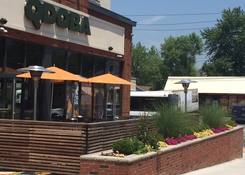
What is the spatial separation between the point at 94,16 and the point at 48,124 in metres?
13.6

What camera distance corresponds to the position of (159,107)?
16734 millimetres

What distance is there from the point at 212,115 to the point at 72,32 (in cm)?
646

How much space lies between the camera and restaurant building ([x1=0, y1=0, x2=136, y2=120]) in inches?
763

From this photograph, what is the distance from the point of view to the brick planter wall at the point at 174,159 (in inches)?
469

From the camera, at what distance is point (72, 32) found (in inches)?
909

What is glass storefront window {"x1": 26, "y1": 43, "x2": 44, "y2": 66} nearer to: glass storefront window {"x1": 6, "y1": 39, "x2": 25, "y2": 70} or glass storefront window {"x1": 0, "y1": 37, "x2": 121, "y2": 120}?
glass storefront window {"x1": 0, "y1": 37, "x2": 121, "y2": 120}

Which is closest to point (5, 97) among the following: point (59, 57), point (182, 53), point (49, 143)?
Answer: point (59, 57)

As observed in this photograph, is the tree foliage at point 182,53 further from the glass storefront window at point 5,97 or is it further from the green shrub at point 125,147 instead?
the green shrub at point 125,147

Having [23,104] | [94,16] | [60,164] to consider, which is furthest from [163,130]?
[94,16]

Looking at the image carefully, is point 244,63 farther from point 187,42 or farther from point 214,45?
point 187,42

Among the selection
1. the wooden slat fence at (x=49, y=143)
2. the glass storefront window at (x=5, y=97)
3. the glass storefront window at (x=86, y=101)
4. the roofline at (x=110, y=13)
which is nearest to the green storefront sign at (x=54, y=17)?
the roofline at (x=110, y=13)

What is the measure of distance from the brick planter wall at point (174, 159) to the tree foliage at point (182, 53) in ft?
274

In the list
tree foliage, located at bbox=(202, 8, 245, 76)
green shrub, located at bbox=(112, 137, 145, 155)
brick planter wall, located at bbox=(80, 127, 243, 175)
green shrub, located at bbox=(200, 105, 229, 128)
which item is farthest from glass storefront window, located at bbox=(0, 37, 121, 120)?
tree foliage, located at bbox=(202, 8, 245, 76)

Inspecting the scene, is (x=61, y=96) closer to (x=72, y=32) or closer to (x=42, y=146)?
(x=72, y=32)
